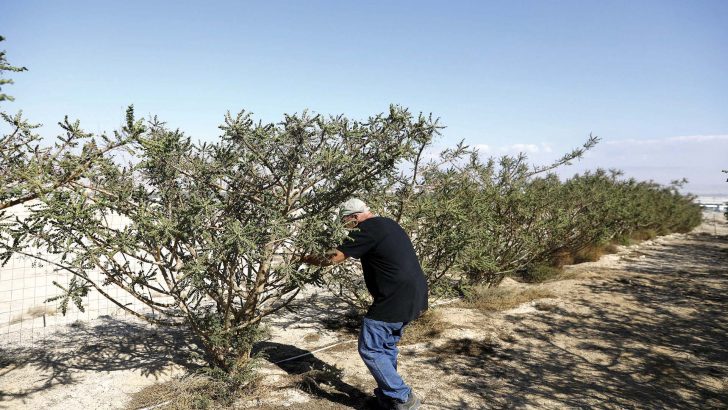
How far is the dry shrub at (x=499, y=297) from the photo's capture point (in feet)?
22.5

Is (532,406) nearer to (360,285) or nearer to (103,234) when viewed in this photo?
(360,285)

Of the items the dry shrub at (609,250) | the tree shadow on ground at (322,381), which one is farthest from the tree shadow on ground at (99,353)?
the dry shrub at (609,250)

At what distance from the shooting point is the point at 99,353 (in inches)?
187

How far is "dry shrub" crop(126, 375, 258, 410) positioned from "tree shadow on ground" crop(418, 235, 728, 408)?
6.71ft

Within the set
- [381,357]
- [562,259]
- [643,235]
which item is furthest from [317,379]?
[643,235]

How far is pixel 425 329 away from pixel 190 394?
9.97 feet

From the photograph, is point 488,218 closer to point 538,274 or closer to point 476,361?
point 476,361

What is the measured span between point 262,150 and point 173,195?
0.86 meters

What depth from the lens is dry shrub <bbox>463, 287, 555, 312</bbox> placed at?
686 centimetres

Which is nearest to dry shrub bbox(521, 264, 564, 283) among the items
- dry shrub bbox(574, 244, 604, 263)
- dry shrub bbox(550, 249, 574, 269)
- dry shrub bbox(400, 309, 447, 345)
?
dry shrub bbox(550, 249, 574, 269)

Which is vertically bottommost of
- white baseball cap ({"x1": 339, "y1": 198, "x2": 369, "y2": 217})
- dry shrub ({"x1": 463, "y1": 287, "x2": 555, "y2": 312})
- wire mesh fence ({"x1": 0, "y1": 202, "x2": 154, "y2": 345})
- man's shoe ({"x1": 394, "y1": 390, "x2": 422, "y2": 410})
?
man's shoe ({"x1": 394, "y1": 390, "x2": 422, "y2": 410})

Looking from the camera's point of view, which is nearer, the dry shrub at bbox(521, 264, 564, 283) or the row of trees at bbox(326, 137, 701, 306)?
the row of trees at bbox(326, 137, 701, 306)

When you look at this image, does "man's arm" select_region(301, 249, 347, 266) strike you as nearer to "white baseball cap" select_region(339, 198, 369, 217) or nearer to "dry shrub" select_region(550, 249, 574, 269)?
"white baseball cap" select_region(339, 198, 369, 217)

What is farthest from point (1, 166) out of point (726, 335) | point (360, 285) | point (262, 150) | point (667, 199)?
point (667, 199)
